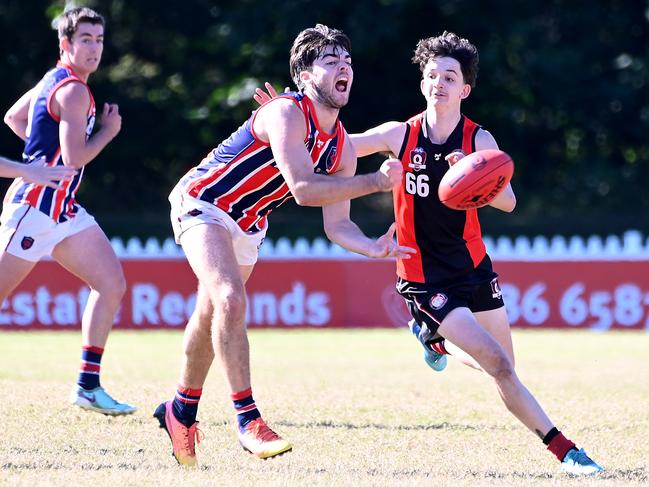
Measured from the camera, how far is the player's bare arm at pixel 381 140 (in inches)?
241

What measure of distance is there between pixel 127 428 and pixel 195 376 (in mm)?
1066

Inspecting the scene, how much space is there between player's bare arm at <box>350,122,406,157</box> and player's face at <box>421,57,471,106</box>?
226 mm

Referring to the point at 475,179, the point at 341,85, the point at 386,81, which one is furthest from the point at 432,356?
the point at 386,81

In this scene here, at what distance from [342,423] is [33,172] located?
226 cm

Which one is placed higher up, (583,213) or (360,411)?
(583,213)

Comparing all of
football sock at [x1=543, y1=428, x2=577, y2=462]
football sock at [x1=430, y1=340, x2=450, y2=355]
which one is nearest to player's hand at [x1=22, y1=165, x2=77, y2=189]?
football sock at [x1=430, y1=340, x2=450, y2=355]

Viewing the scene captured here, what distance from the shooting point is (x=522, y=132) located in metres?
23.7

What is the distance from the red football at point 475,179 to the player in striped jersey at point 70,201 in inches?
75.8

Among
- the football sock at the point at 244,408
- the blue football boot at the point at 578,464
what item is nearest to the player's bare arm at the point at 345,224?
the football sock at the point at 244,408

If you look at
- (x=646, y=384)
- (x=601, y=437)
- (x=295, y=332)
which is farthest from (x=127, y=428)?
(x=295, y=332)

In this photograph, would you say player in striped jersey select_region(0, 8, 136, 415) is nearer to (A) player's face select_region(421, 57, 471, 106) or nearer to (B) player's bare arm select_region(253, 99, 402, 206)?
(B) player's bare arm select_region(253, 99, 402, 206)

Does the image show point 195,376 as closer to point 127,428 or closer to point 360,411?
point 127,428

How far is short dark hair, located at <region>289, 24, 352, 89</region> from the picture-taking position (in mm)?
5457

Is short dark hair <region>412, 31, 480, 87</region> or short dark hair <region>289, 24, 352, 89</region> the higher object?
short dark hair <region>412, 31, 480, 87</region>
